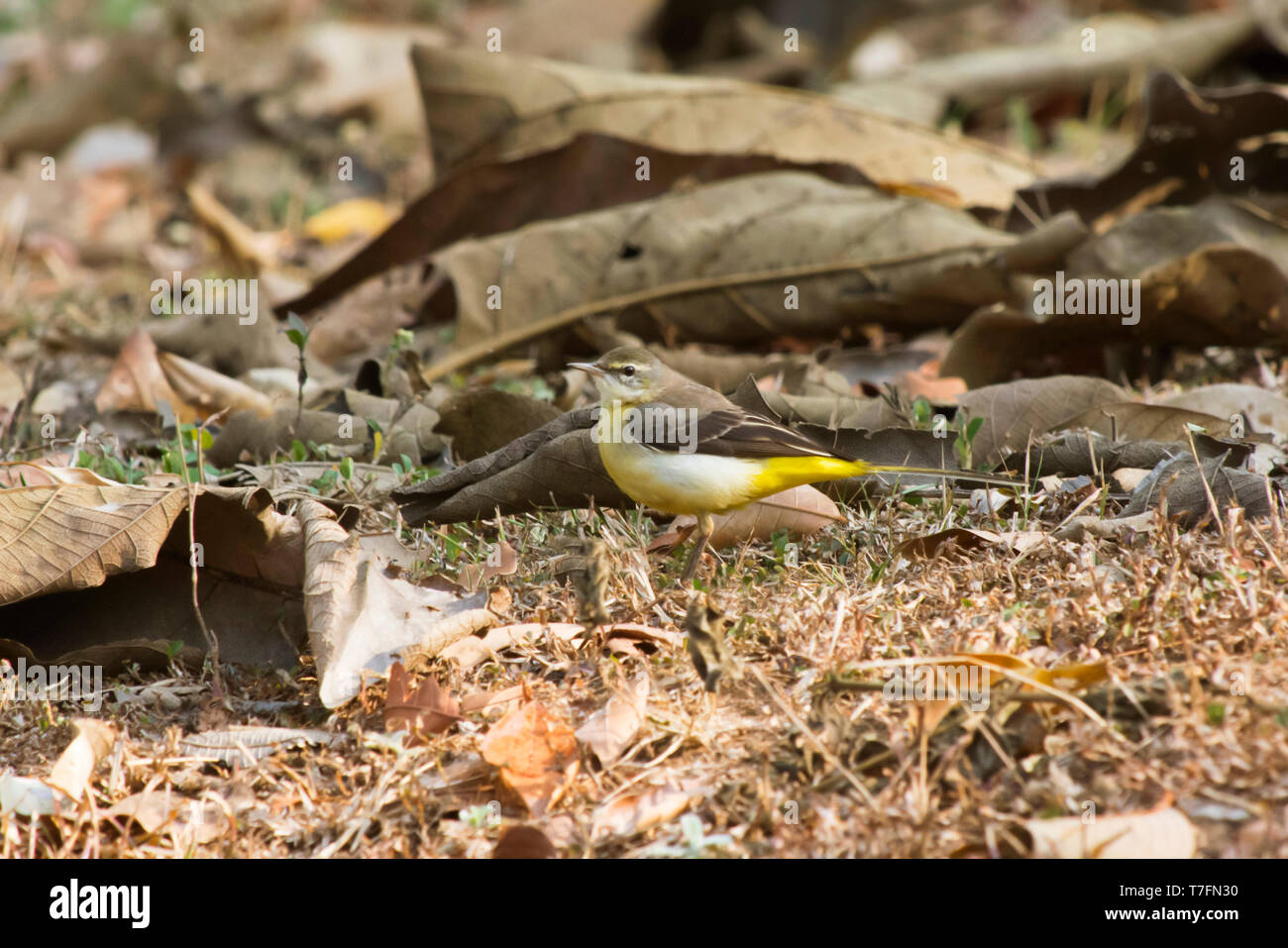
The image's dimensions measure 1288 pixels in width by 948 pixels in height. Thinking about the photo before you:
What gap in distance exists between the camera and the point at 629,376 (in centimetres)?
457

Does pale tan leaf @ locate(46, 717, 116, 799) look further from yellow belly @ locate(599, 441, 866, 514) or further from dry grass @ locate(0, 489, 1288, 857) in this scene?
yellow belly @ locate(599, 441, 866, 514)

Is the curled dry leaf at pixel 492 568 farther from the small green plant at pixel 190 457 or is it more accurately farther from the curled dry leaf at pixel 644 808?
the small green plant at pixel 190 457

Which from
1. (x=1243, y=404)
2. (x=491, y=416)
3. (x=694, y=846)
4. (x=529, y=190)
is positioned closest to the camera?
(x=694, y=846)

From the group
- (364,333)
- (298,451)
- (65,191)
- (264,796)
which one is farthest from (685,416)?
(65,191)

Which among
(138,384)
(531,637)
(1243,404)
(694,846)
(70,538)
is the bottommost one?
(694,846)

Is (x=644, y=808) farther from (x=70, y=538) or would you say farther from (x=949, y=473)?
(x=70, y=538)

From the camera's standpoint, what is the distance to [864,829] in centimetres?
274

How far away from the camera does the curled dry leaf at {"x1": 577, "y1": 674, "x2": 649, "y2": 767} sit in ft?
10.1

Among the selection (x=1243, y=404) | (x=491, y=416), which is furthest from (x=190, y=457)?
(x=1243, y=404)

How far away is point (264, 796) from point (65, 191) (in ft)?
27.2

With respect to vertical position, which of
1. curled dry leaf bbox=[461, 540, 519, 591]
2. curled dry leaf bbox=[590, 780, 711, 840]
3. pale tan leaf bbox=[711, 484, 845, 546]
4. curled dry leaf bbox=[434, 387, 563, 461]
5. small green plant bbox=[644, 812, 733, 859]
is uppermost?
curled dry leaf bbox=[434, 387, 563, 461]

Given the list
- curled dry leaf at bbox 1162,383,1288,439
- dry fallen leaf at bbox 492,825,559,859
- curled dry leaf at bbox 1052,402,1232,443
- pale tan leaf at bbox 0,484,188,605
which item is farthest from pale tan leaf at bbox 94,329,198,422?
curled dry leaf at bbox 1162,383,1288,439

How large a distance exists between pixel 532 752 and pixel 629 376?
1.82 metres

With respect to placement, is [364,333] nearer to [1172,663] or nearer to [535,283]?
[535,283]
